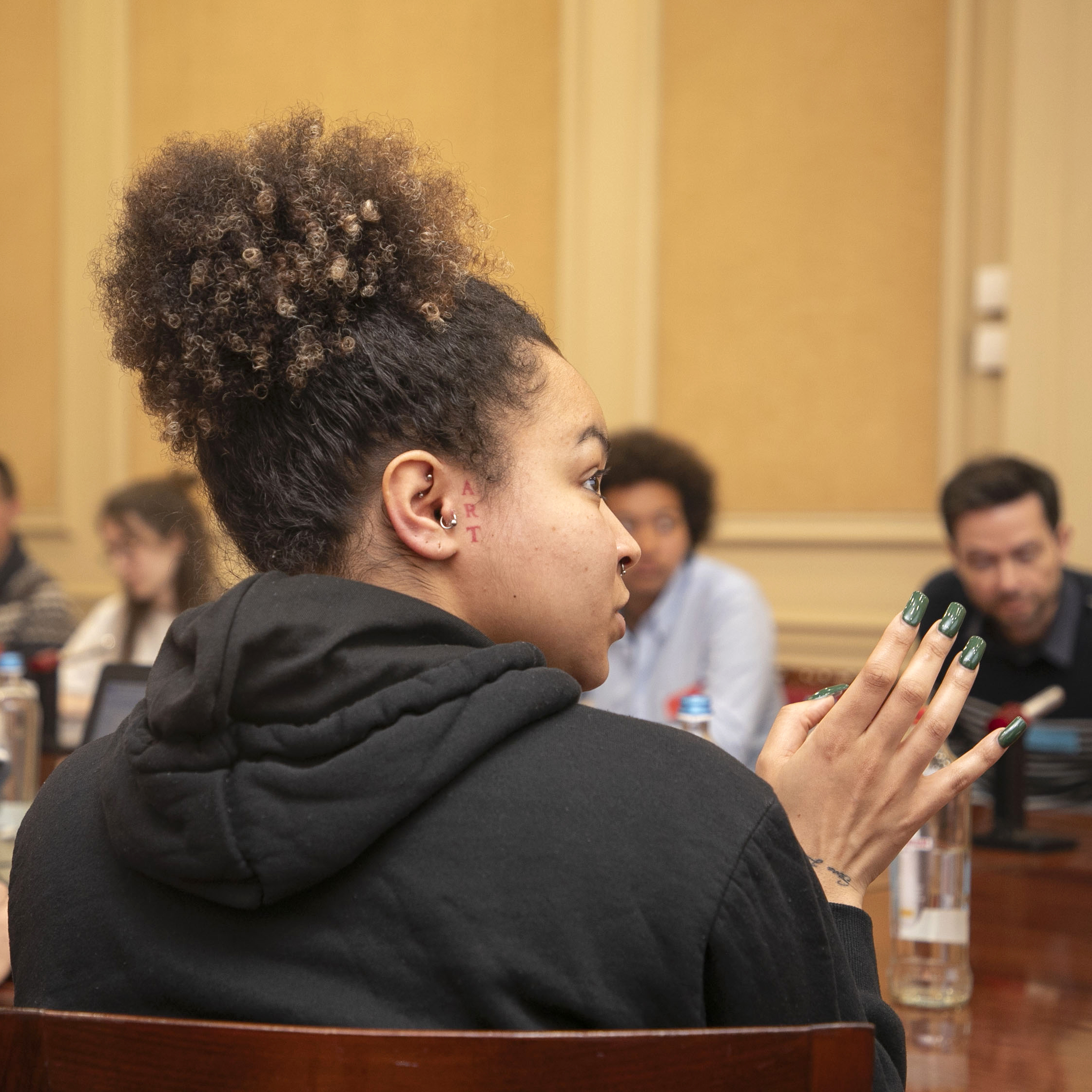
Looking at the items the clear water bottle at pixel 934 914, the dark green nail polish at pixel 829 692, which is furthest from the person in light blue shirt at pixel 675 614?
the dark green nail polish at pixel 829 692

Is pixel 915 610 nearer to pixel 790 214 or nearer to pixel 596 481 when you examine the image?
pixel 596 481

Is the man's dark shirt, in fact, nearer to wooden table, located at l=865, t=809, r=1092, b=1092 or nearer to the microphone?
the microphone

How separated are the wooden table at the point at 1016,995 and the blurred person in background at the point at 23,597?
2.53 meters

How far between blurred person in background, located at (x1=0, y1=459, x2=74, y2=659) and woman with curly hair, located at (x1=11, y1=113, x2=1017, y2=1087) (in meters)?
2.75

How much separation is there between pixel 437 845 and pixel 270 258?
383 millimetres

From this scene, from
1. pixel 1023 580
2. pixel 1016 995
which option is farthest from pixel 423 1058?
pixel 1023 580

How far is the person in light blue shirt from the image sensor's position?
256 cm

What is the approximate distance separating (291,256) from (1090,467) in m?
2.47

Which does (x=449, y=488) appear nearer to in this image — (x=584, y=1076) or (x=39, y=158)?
(x=584, y=1076)

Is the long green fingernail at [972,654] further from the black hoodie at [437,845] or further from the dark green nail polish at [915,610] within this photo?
the black hoodie at [437,845]

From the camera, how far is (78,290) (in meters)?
4.47

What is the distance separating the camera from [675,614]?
2752 mm

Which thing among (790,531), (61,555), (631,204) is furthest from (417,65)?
(61,555)

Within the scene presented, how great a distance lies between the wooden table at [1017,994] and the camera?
2.91 ft
